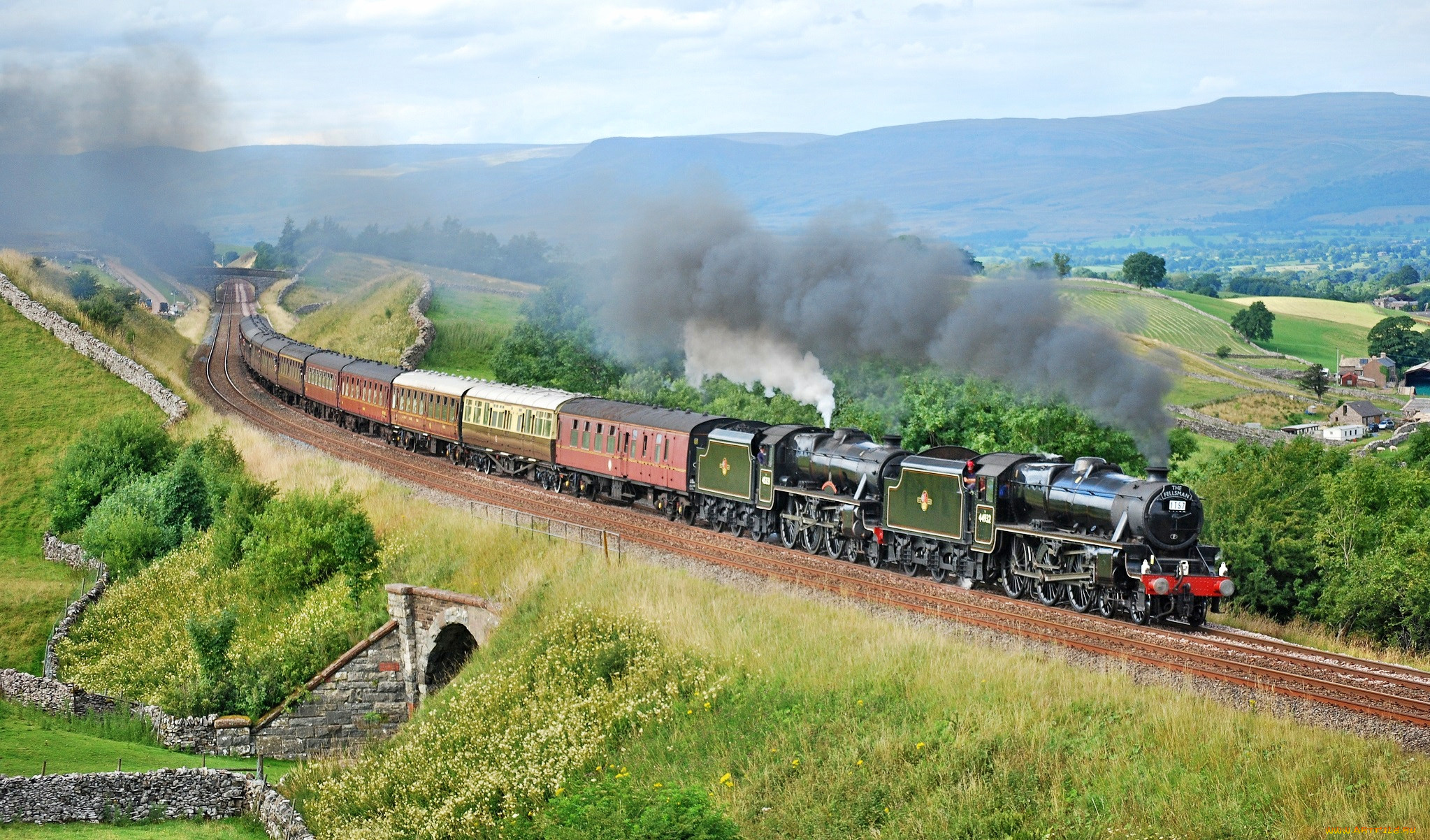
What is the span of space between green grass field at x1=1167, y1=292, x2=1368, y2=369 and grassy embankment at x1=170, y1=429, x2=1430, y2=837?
13563cm

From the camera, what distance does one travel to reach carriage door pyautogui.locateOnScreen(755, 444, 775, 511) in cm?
2784

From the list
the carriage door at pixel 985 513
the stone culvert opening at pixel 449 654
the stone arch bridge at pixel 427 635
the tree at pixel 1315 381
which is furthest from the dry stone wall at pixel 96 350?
the tree at pixel 1315 381

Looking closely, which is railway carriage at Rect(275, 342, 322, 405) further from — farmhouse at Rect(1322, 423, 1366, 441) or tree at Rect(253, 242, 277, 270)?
tree at Rect(253, 242, 277, 270)

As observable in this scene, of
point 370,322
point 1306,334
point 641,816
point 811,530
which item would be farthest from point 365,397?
point 1306,334

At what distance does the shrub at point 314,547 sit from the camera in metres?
29.8

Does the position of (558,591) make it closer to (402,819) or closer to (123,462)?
(402,819)

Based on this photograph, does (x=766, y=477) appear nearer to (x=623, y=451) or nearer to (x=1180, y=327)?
(x=623, y=451)

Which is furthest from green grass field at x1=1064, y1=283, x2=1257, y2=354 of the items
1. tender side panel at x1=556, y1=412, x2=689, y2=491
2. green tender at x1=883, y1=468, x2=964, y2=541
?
green tender at x1=883, y1=468, x2=964, y2=541

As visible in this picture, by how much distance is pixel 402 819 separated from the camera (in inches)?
752

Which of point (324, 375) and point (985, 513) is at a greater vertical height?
point (985, 513)

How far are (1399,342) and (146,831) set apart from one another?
146m

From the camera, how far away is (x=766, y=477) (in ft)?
92.0

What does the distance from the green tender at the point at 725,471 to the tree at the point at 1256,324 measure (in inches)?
5130

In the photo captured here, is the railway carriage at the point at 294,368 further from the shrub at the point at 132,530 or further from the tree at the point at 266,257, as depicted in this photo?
the tree at the point at 266,257
